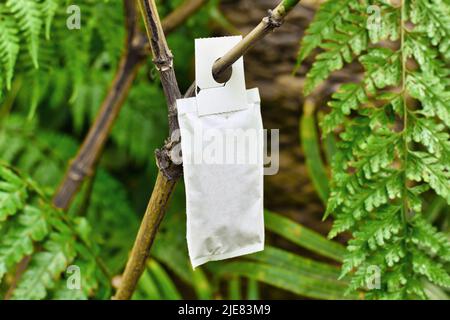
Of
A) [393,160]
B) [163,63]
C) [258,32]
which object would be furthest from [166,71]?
[393,160]

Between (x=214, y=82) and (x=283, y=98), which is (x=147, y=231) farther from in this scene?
(x=283, y=98)

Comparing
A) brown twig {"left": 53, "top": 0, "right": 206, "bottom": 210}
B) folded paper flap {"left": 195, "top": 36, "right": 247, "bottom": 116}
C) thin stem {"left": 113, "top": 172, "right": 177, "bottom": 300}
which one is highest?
brown twig {"left": 53, "top": 0, "right": 206, "bottom": 210}

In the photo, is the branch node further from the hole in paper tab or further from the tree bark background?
the tree bark background

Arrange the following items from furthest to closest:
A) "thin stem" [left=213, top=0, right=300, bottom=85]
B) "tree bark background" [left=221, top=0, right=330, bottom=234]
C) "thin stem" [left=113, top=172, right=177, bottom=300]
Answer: "tree bark background" [left=221, top=0, right=330, bottom=234]
"thin stem" [left=113, top=172, right=177, bottom=300]
"thin stem" [left=213, top=0, right=300, bottom=85]

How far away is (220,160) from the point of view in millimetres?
683

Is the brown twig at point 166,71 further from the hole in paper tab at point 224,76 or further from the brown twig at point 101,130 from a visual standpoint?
the brown twig at point 101,130

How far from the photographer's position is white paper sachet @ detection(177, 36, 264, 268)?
66 cm

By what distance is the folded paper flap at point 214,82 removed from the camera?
2.16ft

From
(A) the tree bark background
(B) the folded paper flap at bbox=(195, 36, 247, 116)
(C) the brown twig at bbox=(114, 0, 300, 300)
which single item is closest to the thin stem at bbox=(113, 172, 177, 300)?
(C) the brown twig at bbox=(114, 0, 300, 300)

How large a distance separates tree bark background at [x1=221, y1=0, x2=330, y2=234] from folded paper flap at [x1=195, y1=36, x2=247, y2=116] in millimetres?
828

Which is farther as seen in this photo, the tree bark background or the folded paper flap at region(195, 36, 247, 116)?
the tree bark background

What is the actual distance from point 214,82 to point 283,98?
2.84ft

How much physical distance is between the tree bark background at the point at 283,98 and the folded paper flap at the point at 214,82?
83cm

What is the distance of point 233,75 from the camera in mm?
678
